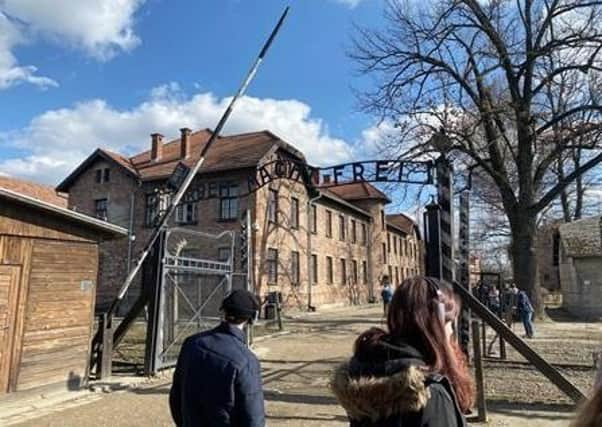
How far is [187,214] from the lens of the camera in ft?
94.0

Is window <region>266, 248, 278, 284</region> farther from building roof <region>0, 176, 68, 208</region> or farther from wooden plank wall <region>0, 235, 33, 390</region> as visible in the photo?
wooden plank wall <region>0, 235, 33, 390</region>

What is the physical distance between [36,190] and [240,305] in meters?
40.1

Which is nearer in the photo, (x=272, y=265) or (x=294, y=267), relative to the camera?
(x=272, y=265)

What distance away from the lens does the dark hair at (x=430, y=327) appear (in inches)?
80.8

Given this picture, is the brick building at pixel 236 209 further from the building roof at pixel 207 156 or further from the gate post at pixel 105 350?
the gate post at pixel 105 350

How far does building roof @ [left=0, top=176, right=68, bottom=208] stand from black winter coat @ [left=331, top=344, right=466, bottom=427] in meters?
37.5

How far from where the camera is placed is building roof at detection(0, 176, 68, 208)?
1406 inches

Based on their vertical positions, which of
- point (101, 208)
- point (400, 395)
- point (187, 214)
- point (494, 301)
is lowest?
point (400, 395)

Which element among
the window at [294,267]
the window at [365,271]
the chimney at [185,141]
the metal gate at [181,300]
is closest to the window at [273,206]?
the window at [294,267]

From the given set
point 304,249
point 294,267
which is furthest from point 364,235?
point 294,267

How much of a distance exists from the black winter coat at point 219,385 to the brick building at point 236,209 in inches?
797

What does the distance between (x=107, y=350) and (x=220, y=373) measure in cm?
756

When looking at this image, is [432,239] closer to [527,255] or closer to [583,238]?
[527,255]

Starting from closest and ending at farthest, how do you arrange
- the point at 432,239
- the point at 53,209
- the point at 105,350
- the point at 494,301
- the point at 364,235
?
the point at 432,239 < the point at 53,209 < the point at 105,350 < the point at 494,301 < the point at 364,235
